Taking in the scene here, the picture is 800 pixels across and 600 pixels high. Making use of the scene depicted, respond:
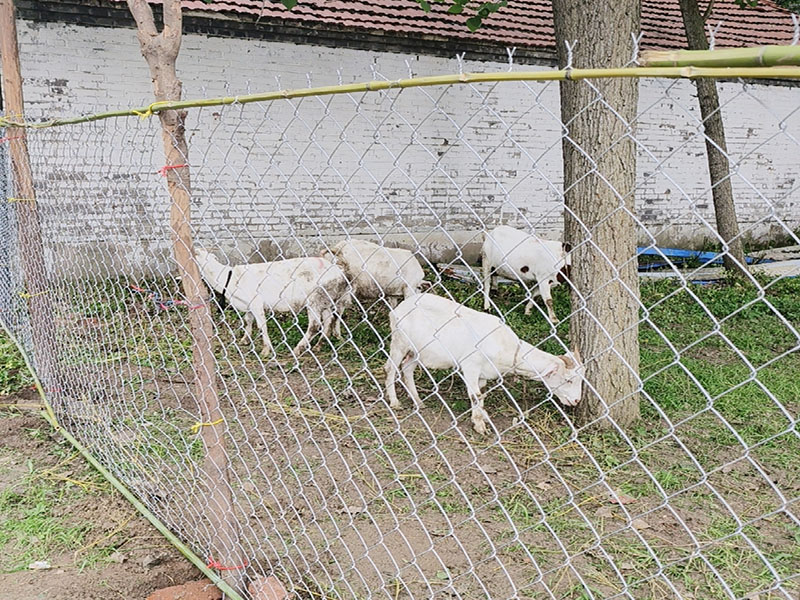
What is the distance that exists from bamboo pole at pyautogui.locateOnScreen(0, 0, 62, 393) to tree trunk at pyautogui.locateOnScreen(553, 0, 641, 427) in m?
3.44

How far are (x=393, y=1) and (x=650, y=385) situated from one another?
297 inches

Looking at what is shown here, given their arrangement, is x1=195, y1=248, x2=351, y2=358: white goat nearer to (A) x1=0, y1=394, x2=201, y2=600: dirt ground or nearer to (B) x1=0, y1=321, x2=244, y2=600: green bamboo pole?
(B) x1=0, y1=321, x2=244, y2=600: green bamboo pole

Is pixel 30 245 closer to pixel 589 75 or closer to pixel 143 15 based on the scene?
pixel 143 15

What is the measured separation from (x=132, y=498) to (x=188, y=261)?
1453 millimetres

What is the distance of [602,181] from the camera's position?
4.21m

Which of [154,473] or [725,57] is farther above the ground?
[725,57]

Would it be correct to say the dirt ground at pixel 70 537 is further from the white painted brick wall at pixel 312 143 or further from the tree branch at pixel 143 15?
the white painted brick wall at pixel 312 143

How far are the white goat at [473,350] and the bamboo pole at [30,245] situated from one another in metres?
2.29

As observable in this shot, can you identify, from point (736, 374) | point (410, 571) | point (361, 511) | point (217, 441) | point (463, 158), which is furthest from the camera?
point (463, 158)

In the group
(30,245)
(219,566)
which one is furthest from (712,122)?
(219,566)

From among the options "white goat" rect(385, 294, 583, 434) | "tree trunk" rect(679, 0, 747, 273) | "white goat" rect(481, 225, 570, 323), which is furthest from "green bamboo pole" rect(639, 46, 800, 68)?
"tree trunk" rect(679, 0, 747, 273)

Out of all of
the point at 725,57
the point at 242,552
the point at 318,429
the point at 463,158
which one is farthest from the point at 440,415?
the point at 463,158

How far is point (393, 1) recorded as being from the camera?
1060 cm

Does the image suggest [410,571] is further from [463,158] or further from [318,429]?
[463,158]
